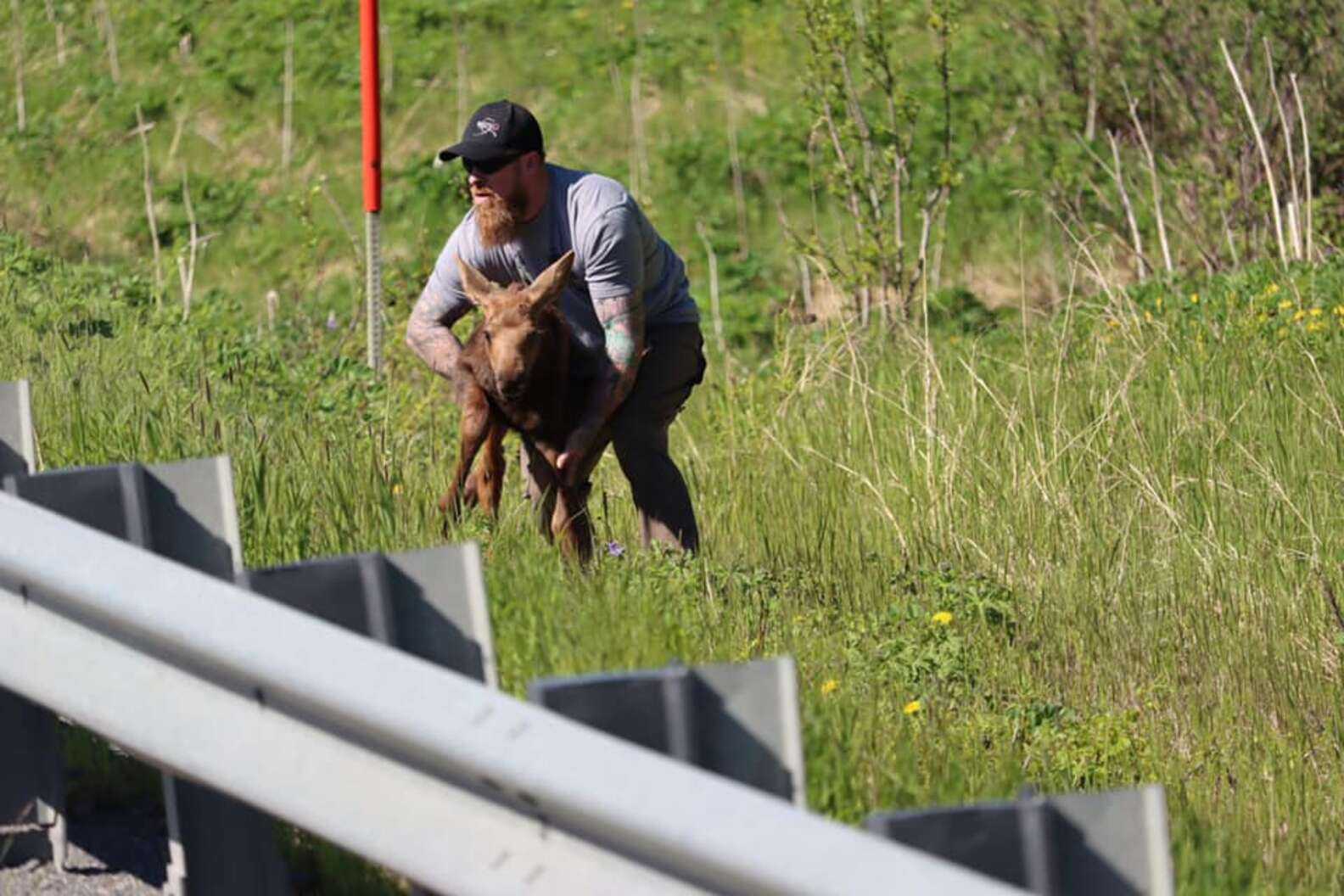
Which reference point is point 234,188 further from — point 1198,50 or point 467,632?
point 467,632

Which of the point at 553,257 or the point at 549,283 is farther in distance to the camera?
the point at 553,257

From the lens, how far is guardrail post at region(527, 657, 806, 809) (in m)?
2.88

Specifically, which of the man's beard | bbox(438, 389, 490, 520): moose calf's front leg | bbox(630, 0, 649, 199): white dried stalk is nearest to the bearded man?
the man's beard

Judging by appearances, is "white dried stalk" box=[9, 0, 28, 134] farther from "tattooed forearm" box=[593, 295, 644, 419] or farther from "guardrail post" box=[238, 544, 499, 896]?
"guardrail post" box=[238, 544, 499, 896]

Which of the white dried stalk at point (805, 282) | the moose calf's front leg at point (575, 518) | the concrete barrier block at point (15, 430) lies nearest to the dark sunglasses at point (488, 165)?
the moose calf's front leg at point (575, 518)

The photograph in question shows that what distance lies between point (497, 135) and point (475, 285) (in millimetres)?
434

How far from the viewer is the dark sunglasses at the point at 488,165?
6.00 metres

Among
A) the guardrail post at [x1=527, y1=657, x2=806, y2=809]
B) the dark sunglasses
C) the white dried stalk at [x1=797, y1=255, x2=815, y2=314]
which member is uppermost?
the dark sunglasses

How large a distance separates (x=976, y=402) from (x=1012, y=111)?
721 centimetres

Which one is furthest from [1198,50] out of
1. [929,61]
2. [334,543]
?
[334,543]

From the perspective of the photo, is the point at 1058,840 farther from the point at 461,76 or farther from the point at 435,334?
the point at 461,76

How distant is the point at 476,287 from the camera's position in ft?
19.5

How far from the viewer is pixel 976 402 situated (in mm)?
9180

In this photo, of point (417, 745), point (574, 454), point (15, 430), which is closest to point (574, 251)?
point (574, 454)
